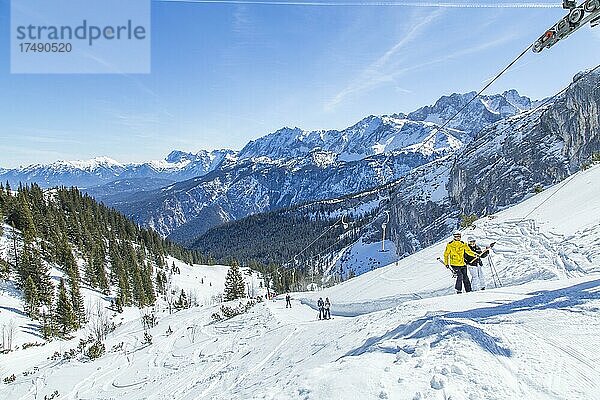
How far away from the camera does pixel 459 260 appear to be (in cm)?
1504

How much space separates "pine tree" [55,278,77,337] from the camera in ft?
199

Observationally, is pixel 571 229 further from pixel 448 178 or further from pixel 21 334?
pixel 448 178

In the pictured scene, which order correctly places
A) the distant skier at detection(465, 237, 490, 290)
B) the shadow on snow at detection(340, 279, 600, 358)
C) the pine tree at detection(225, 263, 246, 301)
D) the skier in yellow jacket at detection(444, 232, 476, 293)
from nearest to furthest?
the shadow on snow at detection(340, 279, 600, 358) < the skier in yellow jacket at detection(444, 232, 476, 293) < the distant skier at detection(465, 237, 490, 290) < the pine tree at detection(225, 263, 246, 301)

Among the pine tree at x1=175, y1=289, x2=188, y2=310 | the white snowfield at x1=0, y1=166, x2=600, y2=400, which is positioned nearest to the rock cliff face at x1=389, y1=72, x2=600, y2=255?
the pine tree at x1=175, y1=289, x2=188, y2=310

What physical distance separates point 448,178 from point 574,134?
58.3 m

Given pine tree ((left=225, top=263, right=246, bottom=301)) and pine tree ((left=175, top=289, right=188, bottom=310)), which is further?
pine tree ((left=175, top=289, right=188, bottom=310))

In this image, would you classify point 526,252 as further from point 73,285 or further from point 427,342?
point 73,285

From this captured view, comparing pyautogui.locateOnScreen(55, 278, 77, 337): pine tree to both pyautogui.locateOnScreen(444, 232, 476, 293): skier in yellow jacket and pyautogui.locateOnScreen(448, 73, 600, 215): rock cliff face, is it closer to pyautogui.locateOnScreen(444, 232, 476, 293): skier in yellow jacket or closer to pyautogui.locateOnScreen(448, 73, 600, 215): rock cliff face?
pyautogui.locateOnScreen(444, 232, 476, 293): skier in yellow jacket

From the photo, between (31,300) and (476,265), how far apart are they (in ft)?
224

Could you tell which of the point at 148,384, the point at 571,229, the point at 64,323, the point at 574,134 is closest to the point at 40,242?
the point at 64,323

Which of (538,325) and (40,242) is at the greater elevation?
(40,242)

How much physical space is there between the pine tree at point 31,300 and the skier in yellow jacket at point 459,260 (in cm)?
6713

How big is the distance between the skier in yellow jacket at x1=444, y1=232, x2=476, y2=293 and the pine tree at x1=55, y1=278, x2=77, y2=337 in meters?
63.4

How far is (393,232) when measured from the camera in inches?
7682
